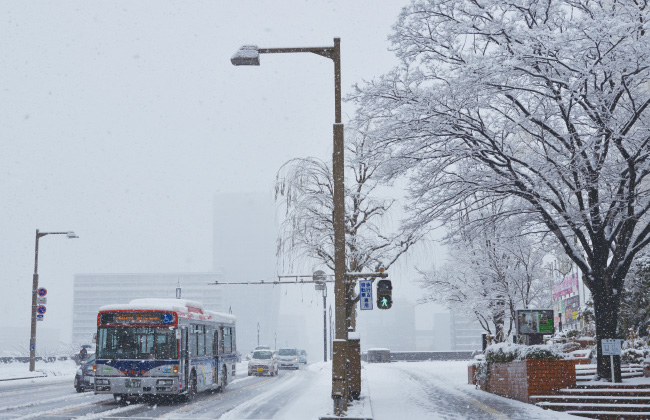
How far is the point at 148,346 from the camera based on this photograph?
18875mm

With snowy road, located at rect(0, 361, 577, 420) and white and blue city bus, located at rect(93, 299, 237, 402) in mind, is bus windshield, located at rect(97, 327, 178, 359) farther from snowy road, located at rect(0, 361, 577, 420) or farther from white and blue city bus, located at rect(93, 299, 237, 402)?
snowy road, located at rect(0, 361, 577, 420)

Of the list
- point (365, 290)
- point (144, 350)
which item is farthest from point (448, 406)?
point (144, 350)

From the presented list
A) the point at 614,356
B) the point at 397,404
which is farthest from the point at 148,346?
the point at 614,356

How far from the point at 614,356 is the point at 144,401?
43.6 ft

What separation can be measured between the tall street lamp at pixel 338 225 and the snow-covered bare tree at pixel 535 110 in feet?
7.49

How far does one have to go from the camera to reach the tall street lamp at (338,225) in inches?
538

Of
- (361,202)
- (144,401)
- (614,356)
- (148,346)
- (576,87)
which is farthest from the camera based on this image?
(361,202)

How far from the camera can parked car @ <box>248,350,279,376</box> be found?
3956 centimetres

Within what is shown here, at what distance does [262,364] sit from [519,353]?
24272mm

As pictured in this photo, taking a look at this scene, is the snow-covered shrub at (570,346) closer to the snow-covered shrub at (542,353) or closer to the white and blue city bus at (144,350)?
the snow-covered shrub at (542,353)

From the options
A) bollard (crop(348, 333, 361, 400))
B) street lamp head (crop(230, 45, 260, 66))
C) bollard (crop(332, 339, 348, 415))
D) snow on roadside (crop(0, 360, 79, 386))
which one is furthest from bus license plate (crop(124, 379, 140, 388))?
snow on roadside (crop(0, 360, 79, 386))

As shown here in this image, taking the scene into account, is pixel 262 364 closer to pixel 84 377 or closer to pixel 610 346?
pixel 84 377

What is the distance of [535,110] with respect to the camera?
15484mm

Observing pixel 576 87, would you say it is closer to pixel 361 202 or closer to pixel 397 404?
pixel 397 404
